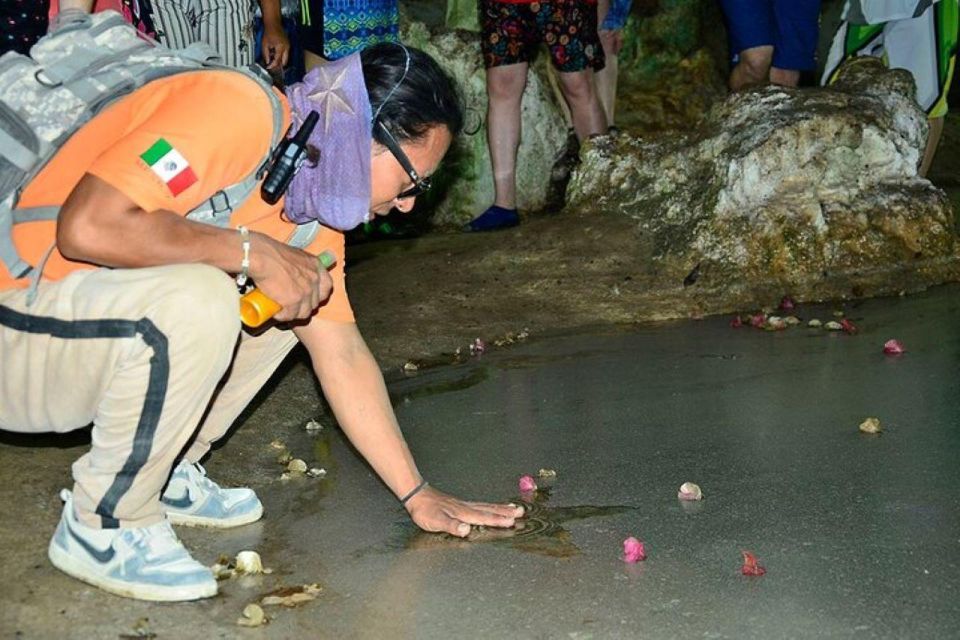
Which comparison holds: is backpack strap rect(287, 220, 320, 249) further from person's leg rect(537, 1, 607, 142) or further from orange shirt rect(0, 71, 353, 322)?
person's leg rect(537, 1, 607, 142)

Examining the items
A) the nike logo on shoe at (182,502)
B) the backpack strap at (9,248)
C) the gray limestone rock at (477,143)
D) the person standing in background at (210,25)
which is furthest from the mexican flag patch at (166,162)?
the gray limestone rock at (477,143)

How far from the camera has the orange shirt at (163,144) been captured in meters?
2.79

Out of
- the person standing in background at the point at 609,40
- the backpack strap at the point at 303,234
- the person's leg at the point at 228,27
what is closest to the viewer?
the backpack strap at the point at 303,234

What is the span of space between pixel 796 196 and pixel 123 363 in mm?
4088

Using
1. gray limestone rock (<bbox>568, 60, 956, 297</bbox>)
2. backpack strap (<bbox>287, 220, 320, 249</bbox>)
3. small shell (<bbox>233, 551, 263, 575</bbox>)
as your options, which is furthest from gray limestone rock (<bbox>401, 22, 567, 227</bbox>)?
small shell (<bbox>233, 551, 263, 575</bbox>)

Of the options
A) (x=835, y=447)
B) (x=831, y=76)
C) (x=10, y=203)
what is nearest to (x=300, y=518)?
(x=10, y=203)

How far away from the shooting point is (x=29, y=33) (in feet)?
13.2

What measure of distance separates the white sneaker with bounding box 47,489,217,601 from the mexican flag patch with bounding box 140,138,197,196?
0.79 metres

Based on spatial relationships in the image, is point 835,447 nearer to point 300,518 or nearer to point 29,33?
point 300,518

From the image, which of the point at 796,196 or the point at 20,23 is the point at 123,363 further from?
the point at 796,196

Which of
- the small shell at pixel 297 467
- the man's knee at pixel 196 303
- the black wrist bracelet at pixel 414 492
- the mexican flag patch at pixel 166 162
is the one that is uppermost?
the mexican flag patch at pixel 166 162

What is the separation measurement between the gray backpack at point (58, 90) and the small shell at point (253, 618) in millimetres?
844

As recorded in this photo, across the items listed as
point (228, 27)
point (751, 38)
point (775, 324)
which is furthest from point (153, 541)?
point (751, 38)

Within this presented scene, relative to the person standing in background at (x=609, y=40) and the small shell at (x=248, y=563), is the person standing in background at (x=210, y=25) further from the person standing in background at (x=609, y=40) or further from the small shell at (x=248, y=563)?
the person standing in background at (x=609, y=40)
